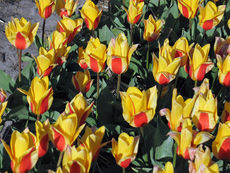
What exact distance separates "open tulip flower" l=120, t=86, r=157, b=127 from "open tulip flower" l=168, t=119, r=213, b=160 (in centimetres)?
14

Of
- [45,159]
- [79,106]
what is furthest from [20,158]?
[45,159]

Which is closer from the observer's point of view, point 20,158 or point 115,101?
point 20,158

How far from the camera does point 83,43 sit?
2.58 meters

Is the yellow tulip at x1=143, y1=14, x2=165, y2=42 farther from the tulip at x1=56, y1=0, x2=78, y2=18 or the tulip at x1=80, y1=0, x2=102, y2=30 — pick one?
the tulip at x1=56, y1=0, x2=78, y2=18

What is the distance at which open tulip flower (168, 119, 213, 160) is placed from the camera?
4.16ft

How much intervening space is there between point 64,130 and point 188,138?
40 cm

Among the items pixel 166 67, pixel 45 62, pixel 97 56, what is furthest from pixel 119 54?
pixel 45 62

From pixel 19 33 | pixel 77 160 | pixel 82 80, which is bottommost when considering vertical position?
pixel 82 80

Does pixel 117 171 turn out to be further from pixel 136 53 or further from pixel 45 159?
pixel 136 53

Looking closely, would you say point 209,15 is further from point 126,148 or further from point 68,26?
point 126,148

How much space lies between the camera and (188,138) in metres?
1.27

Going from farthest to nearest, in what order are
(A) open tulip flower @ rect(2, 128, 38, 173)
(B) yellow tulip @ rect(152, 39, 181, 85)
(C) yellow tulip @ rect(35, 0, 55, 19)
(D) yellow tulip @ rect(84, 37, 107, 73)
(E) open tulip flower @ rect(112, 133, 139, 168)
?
1. (C) yellow tulip @ rect(35, 0, 55, 19)
2. (D) yellow tulip @ rect(84, 37, 107, 73)
3. (B) yellow tulip @ rect(152, 39, 181, 85)
4. (E) open tulip flower @ rect(112, 133, 139, 168)
5. (A) open tulip flower @ rect(2, 128, 38, 173)

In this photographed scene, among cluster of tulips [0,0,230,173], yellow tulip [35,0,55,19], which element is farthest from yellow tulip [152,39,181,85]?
yellow tulip [35,0,55,19]

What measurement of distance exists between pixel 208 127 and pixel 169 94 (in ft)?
2.03
